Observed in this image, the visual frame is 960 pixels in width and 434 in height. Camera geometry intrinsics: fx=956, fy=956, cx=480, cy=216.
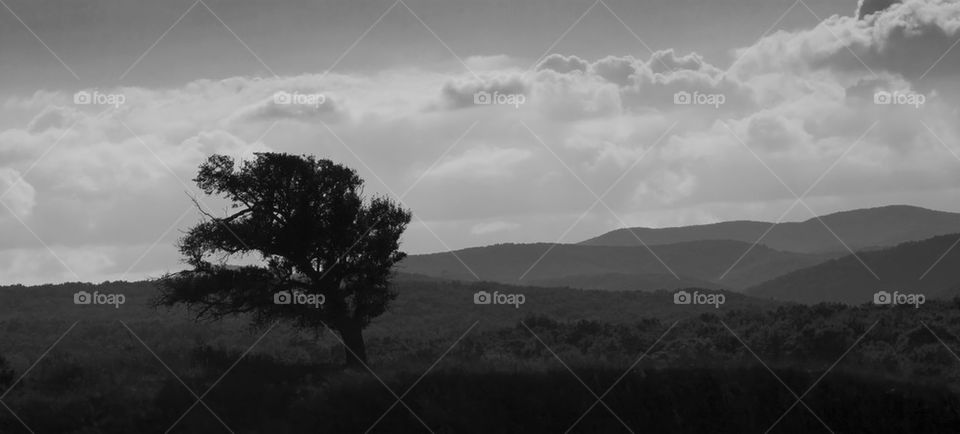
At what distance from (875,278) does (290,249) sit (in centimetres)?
12160

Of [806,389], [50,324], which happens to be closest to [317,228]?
[806,389]

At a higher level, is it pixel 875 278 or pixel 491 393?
pixel 875 278

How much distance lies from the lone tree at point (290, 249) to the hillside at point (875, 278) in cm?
10299

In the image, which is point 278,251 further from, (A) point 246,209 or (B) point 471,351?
(B) point 471,351

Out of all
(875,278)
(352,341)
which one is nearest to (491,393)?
(352,341)

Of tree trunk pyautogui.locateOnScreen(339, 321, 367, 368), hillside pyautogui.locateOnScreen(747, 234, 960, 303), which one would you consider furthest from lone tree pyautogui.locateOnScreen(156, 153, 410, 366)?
hillside pyautogui.locateOnScreen(747, 234, 960, 303)

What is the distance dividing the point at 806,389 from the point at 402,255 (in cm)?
1804

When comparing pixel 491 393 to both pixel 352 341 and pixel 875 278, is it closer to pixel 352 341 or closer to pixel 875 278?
pixel 352 341

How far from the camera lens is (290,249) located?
38.7m

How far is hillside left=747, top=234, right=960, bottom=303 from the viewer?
427ft

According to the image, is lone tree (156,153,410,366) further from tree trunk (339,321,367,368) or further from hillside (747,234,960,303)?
hillside (747,234,960,303)

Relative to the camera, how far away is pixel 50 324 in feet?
254

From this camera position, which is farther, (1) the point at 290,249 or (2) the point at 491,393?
(1) the point at 290,249

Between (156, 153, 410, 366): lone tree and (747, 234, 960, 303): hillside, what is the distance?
10299 centimetres
